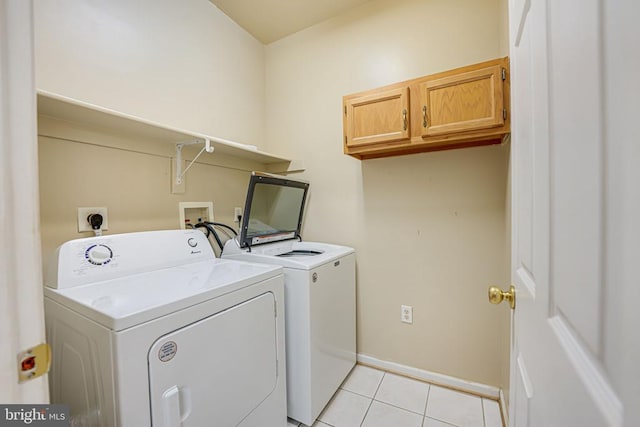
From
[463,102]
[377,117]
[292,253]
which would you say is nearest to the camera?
[463,102]

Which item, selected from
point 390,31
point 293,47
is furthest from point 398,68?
point 293,47

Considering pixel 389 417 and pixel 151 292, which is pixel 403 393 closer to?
pixel 389 417

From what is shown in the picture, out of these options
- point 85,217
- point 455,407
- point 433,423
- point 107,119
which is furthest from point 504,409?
point 107,119

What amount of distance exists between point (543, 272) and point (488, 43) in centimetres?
175

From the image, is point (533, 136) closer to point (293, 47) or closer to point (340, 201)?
point (340, 201)

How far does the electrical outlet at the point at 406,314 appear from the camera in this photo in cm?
194

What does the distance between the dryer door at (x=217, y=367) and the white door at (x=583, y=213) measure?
3.26ft

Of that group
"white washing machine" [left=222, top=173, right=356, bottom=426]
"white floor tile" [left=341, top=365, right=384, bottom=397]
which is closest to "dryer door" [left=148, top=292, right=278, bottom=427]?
"white washing machine" [left=222, top=173, right=356, bottom=426]

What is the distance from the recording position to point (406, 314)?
1.96 meters

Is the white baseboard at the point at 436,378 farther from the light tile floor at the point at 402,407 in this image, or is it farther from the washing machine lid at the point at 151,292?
the washing machine lid at the point at 151,292

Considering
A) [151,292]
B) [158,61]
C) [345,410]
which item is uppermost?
[158,61]

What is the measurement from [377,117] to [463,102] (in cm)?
50

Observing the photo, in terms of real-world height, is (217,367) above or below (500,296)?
below

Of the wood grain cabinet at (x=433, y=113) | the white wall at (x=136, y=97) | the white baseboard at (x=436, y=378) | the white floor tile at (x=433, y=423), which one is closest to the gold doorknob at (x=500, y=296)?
the wood grain cabinet at (x=433, y=113)
